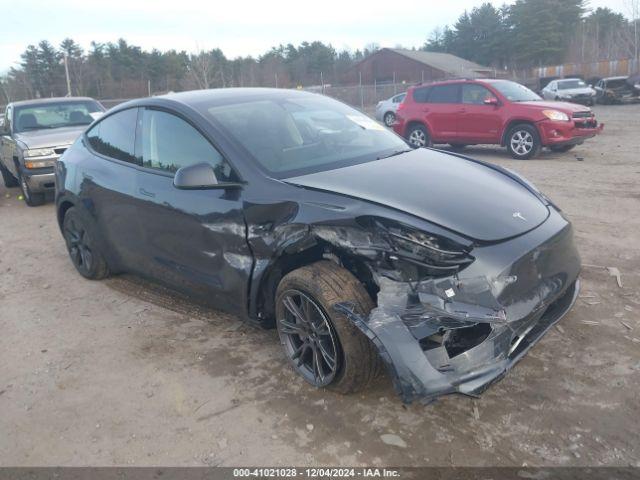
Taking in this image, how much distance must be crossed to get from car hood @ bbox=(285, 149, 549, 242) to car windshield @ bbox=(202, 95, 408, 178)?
193 millimetres

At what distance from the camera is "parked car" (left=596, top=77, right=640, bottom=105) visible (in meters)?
26.3

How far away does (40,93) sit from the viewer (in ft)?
111

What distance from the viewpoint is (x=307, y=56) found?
67.9 metres

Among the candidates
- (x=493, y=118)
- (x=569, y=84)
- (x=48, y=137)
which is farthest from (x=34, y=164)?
(x=569, y=84)

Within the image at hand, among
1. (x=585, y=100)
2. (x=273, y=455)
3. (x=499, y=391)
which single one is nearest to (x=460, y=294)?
(x=499, y=391)

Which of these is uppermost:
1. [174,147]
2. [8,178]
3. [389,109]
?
[389,109]

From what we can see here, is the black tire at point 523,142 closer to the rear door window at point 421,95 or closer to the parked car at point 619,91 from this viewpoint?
the rear door window at point 421,95

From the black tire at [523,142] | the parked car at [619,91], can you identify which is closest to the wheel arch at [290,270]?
the black tire at [523,142]

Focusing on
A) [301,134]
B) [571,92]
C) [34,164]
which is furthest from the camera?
[571,92]

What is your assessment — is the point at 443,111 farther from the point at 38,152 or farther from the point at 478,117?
the point at 38,152

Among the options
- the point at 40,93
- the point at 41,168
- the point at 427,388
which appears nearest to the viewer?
the point at 427,388

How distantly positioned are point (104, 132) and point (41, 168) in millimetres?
4526

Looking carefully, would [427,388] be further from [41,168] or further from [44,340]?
[41,168]

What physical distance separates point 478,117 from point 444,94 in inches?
45.7
